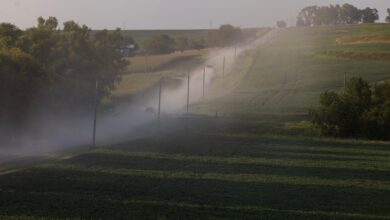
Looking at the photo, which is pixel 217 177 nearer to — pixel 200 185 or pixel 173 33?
pixel 200 185

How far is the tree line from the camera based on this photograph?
13338 centimetres

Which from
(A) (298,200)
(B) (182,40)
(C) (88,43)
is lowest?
(A) (298,200)

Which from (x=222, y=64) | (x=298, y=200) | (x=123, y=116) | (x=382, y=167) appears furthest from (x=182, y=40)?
(x=298, y=200)

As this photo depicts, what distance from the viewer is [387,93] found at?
2053 inches

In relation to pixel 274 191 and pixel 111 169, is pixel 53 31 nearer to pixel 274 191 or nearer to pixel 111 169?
pixel 111 169

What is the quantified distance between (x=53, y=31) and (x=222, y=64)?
47642 mm

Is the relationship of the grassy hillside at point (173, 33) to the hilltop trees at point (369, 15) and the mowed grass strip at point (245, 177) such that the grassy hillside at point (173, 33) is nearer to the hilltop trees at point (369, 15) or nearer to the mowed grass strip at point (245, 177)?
the hilltop trees at point (369, 15)

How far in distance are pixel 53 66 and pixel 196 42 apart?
10373 cm

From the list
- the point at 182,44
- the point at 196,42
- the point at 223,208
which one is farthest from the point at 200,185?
the point at 196,42

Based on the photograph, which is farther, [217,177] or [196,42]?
[196,42]

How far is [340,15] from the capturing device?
176m

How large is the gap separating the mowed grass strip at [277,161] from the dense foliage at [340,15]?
149 m

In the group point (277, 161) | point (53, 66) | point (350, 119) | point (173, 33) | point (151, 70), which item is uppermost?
point (173, 33)

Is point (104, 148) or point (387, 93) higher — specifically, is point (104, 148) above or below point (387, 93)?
below
